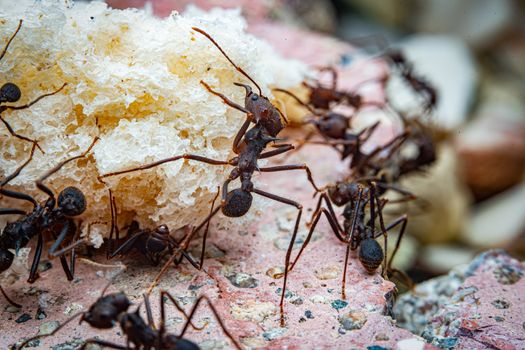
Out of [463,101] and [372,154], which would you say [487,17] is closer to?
[463,101]

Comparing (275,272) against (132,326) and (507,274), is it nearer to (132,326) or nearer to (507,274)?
(132,326)

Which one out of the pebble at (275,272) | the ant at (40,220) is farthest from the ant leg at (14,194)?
the pebble at (275,272)

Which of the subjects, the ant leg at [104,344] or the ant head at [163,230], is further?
the ant head at [163,230]

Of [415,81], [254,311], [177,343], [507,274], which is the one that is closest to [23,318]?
[177,343]

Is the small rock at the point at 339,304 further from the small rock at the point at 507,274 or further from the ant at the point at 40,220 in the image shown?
the ant at the point at 40,220

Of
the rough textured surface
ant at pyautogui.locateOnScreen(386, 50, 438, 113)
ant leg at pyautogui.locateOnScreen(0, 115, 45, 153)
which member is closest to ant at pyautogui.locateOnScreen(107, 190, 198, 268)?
ant leg at pyautogui.locateOnScreen(0, 115, 45, 153)
